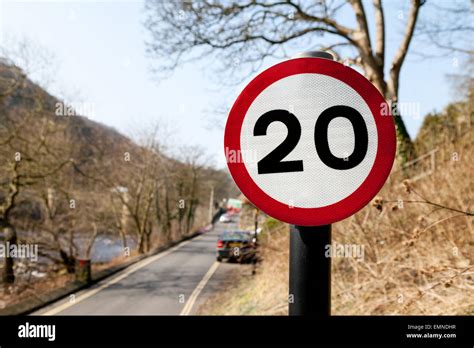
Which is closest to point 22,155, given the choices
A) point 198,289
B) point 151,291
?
point 151,291

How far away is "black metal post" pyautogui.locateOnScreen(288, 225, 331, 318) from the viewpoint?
98cm

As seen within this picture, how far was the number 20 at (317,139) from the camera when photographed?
997 mm


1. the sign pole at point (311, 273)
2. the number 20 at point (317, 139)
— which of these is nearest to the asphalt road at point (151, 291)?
the sign pole at point (311, 273)

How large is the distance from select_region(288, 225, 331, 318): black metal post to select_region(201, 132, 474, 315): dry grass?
1.87m

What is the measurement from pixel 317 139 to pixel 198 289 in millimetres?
12307

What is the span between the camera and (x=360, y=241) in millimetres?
4762

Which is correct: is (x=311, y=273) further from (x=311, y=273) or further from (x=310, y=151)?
(x=310, y=151)

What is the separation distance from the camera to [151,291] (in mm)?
12469

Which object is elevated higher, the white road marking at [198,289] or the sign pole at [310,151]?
the sign pole at [310,151]

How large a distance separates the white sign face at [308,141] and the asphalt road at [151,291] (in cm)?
891

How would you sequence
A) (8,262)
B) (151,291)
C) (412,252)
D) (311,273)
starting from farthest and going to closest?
(8,262) → (151,291) → (412,252) → (311,273)

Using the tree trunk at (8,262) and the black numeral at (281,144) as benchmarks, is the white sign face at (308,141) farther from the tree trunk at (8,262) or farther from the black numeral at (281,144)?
the tree trunk at (8,262)

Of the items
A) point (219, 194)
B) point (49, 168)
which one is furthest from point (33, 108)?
point (219, 194)
